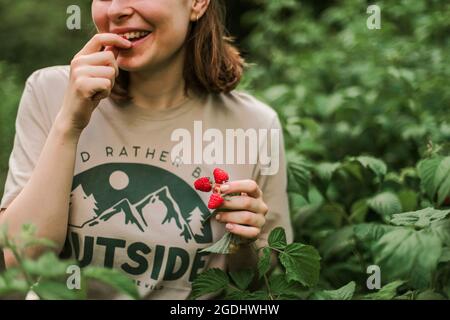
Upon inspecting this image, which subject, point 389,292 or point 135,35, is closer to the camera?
point 389,292

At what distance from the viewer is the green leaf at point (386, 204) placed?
1.63 m

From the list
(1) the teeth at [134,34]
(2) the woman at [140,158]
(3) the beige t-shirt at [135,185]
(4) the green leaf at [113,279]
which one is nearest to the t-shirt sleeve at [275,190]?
(2) the woman at [140,158]

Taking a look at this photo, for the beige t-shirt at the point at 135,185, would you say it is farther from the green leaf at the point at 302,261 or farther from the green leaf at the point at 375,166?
the green leaf at the point at 375,166

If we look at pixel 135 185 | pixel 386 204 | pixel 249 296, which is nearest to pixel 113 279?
pixel 249 296

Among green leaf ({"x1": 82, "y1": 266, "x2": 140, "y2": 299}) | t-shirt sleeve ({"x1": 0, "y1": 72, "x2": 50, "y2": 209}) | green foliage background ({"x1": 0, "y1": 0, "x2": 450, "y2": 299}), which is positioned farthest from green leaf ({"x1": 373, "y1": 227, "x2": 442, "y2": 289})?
t-shirt sleeve ({"x1": 0, "y1": 72, "x2": 50, "y2": 209})

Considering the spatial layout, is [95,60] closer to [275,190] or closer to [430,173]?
[275,190]

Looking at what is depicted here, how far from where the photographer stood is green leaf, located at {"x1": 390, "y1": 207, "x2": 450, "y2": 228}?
3.70 feet

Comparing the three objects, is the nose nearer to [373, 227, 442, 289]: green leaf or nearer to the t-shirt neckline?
the t-shirt neckline

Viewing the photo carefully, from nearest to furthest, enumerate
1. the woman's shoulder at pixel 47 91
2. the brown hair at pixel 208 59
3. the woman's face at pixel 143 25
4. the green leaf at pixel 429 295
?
the green leaf at pixel 429 295
the woman's face at pixel 143 25
the woman's shoulder at pixel 47 91
the brown hair at pixel 208 59

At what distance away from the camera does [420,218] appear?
1.16 m

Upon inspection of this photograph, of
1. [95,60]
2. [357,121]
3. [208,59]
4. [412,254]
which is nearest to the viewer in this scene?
[412,254]

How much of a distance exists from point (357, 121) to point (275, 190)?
0.89 m

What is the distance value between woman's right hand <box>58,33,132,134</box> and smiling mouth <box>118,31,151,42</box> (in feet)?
0.29
